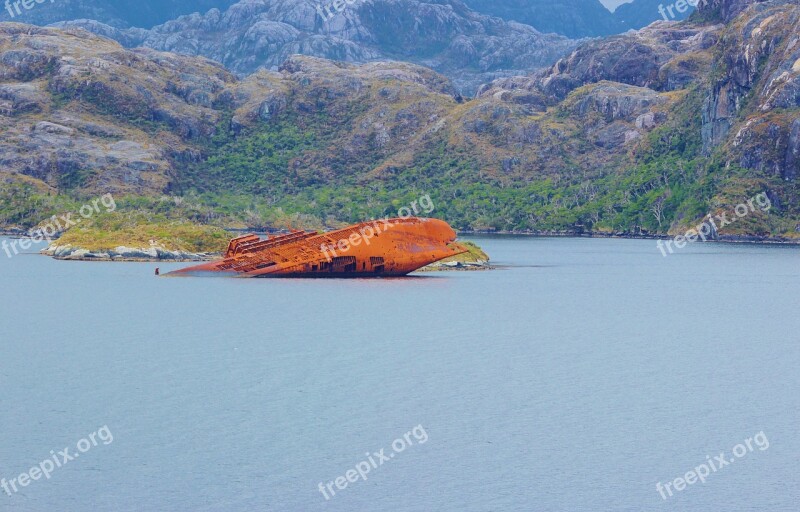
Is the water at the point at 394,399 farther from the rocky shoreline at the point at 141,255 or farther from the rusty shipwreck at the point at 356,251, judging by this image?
the rocky shoreline at the point at 141,255

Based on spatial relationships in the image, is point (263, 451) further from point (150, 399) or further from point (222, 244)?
point (222, 244)

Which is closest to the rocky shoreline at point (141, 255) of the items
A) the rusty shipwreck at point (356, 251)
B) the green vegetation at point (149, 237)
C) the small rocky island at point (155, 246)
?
the small rocky island at point (155, 246)

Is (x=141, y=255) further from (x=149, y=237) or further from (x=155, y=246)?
(x=149, y=237)

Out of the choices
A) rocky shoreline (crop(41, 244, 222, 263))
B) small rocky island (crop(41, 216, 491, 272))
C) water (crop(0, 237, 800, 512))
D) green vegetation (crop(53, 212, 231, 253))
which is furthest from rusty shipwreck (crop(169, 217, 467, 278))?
green vegetation (crop(53, 212, 231, 253))

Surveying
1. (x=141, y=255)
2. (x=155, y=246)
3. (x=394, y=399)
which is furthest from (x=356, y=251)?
(x=394, y=399)

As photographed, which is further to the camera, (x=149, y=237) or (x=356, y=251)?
(x=149, y=237)

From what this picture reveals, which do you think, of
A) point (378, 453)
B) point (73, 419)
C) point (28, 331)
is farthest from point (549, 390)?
point (28, 331)

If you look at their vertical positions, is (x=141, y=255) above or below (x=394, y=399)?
above
